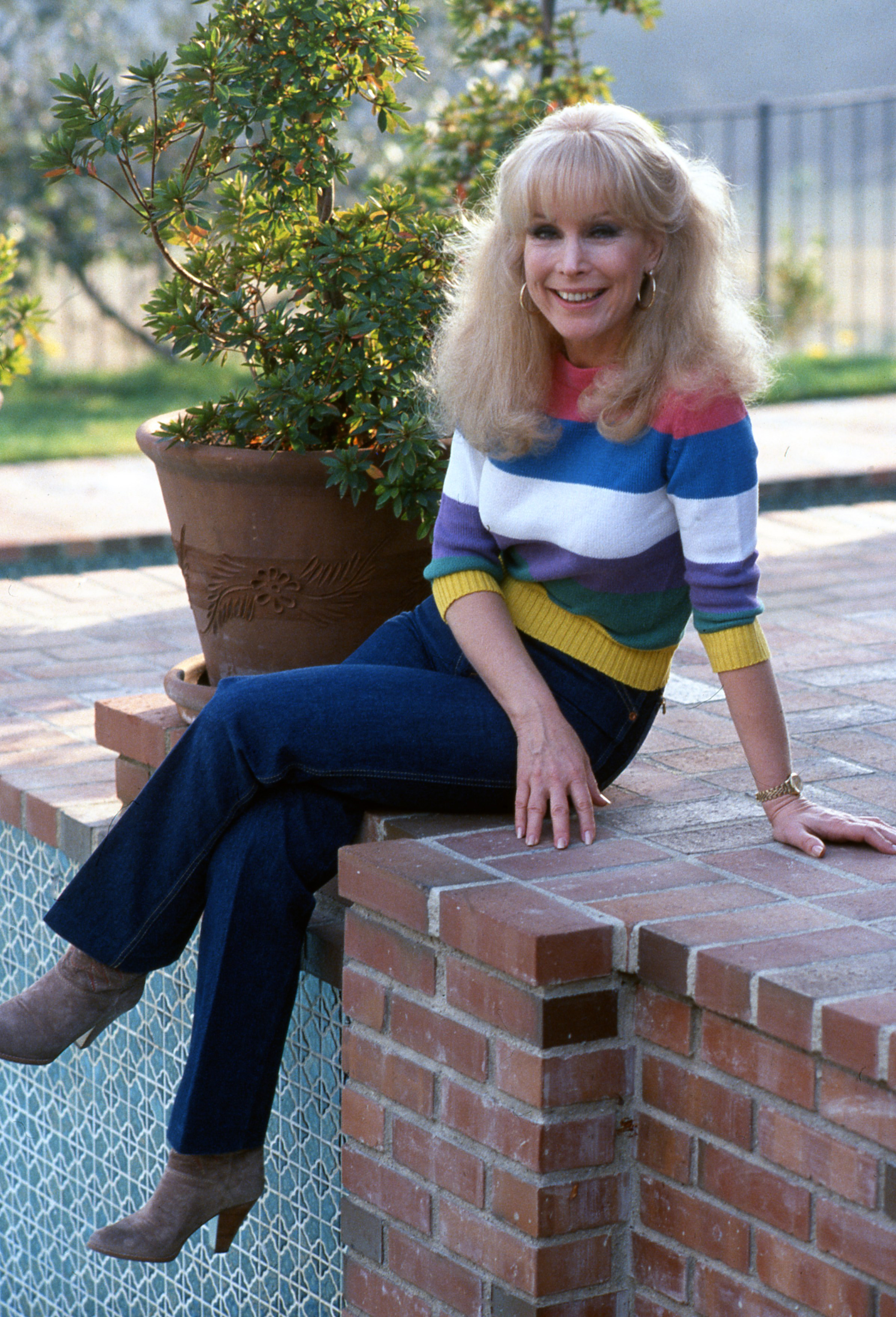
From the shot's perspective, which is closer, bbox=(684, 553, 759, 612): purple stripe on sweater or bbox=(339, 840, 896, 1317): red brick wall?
bbox=(339, 840, 896, 1317): red brick wall

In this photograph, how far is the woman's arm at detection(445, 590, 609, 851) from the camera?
7.31 ft

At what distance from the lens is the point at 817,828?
87.2 inches

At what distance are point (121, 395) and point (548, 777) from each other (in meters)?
7.93

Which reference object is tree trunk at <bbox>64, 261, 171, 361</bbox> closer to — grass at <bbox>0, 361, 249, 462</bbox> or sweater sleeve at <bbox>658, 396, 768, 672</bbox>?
grass at <bbox>0, 361, 249, 462</bbox>

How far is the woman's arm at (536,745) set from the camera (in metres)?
2.23

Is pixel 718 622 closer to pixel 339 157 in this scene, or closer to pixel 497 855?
pixel 497 855

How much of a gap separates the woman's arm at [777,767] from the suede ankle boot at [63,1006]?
91cm

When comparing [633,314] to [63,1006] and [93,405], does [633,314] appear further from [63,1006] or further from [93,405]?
[93,405]

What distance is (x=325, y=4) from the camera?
2730 millimetres

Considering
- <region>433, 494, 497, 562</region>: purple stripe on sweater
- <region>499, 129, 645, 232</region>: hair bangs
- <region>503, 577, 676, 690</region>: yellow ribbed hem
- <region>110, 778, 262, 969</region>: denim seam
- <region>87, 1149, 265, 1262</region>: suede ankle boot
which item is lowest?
<region>87, 1149, 265, 1262</region>: suede ankle boot

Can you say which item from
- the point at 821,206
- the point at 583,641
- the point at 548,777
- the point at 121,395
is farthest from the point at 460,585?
the point at 821,206

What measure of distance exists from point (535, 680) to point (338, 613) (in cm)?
55

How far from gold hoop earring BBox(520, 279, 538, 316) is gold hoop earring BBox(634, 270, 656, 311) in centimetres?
14

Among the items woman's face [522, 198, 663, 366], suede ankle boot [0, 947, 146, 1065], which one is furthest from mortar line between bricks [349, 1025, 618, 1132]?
woman's face [522, 198, 663, 366]
